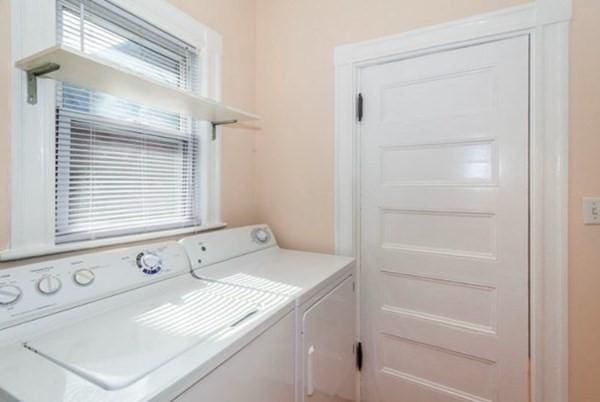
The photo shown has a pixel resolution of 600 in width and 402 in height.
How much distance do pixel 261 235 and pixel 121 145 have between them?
89 centimetres

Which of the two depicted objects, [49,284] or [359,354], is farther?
[359,354]

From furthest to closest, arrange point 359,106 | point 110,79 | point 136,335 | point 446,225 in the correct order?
point 359,106 < point 446,225 < point 110,79 < point 136,335

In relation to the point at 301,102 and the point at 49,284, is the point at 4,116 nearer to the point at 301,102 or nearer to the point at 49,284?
the point at 49,284

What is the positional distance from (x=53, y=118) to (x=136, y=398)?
3.33 feet

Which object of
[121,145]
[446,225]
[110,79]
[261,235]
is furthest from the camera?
[261,235]

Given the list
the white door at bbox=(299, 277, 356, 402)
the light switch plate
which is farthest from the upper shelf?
the light switch plate

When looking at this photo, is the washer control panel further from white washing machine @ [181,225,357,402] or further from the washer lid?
white washing machine @ [181,225,357,402]

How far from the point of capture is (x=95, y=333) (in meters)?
0.90

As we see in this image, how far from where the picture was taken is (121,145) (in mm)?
1384

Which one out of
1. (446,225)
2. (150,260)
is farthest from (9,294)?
(446,225)

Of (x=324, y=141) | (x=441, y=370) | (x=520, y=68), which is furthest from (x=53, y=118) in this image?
(x=441, y=370)

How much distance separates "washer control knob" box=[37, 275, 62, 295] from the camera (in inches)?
37.5

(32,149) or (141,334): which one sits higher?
(32,149)

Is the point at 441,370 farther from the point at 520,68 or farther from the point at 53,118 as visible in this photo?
the point at 53,118
